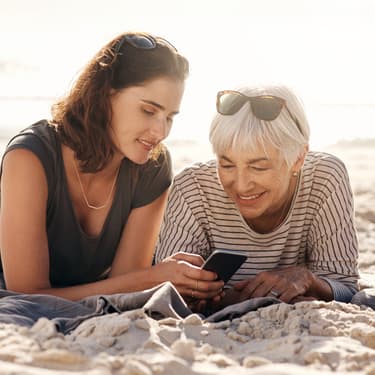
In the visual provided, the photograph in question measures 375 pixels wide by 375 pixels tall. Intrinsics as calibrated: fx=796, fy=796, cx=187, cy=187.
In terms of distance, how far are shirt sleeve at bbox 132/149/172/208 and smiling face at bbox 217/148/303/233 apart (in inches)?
21.1

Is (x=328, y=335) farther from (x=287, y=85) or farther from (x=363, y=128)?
(x=363, y=128)

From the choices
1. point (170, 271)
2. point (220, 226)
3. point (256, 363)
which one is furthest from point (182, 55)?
point (256, 363)

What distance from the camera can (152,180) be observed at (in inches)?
167

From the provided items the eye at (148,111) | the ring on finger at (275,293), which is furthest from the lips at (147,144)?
the ring on finger at (275,293)

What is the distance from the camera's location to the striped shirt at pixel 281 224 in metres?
3.98

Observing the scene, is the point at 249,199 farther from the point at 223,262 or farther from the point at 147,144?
the point at 147,144

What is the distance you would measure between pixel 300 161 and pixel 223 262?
71 centimetres

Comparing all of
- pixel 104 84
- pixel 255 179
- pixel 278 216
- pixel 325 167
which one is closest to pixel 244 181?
pixel 255 179

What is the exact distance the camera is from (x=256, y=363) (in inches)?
97.7

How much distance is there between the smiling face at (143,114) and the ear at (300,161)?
637 millimetres

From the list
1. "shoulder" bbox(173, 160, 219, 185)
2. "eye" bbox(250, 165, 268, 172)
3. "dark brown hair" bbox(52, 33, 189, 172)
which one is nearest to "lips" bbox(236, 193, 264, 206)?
"eye" bbox(250, 165, 268, 172)

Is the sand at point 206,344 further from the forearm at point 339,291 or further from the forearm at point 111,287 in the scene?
the forearm at point 111,287

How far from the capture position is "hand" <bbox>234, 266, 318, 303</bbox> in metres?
3.63

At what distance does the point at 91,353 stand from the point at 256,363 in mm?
523
